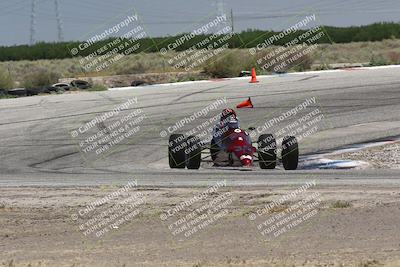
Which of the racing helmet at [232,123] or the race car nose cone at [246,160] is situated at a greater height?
the racing helmet at [232,123]

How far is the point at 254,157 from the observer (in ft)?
70.1

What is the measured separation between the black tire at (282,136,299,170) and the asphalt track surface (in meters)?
0.43

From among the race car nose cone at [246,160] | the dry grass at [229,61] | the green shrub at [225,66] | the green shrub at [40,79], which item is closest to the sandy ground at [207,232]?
the race car nose cone at [246,160]

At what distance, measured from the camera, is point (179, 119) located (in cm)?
2953

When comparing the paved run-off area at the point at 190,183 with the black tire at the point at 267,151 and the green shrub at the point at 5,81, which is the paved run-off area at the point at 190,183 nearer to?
the black tire at the point at 267,151

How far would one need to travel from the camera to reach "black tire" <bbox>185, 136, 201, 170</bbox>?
20.7 meters

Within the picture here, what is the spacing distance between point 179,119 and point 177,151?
863cm

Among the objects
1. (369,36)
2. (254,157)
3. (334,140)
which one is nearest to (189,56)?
(369,36)

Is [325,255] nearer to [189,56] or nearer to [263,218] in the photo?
[263,218]

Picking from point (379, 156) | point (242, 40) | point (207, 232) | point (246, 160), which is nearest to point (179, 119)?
point (379, 156)

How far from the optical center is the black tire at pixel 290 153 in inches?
794

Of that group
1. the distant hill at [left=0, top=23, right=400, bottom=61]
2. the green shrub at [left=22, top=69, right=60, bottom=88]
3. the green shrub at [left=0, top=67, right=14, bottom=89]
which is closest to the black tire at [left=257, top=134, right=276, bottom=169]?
the green shrub at [left=0, top=67, right=14, bottom=89]

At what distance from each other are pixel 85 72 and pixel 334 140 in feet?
116

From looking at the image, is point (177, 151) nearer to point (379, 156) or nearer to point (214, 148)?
point (214, 148)
